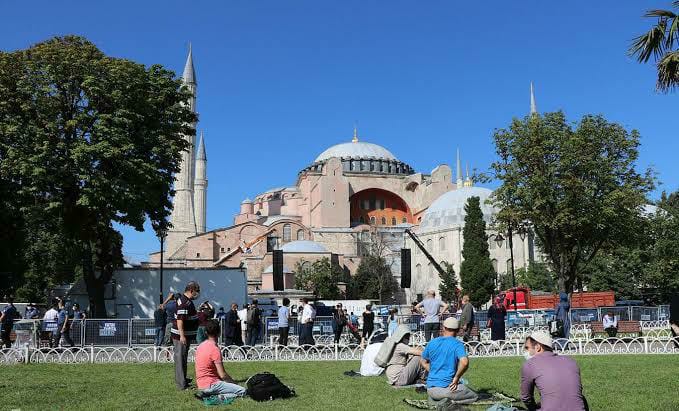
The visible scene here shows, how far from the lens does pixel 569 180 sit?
2361 centimetres

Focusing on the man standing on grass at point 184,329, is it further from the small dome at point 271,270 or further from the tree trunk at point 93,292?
the small dome at point 271,270

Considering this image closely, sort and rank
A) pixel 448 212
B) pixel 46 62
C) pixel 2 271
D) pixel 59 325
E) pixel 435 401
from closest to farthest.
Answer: pixel 435 401, pixel 59 325, pixel 46 62, pixel 2 271, pixel 448 212

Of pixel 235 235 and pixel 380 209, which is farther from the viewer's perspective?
pixel 380 209

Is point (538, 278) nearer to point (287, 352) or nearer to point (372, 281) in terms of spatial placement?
point (372, 281)

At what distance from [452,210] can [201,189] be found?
3772 cm

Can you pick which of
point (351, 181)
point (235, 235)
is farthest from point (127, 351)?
point (351, 181)

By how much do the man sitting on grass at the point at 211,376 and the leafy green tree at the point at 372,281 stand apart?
48205mm

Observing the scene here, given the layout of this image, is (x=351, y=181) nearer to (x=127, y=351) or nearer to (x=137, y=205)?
(x=137, y=205)

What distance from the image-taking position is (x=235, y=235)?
7088cm

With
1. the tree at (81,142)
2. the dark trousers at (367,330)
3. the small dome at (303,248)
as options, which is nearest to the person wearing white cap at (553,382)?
the dark trousers at (367,330)

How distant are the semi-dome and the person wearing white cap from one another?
55077mm

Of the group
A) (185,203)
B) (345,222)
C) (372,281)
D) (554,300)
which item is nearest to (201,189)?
(185,203)

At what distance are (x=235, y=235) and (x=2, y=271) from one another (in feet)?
126

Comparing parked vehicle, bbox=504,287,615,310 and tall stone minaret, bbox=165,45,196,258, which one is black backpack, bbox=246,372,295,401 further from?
tall stone minaret, bbox=165,45,196,258
